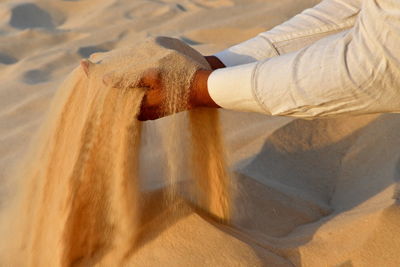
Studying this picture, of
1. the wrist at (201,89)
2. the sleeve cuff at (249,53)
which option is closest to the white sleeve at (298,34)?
the sleeve cuff at (249,53)

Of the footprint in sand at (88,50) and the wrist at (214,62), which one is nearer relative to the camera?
the wrist at (214,62)

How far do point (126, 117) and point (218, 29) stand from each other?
258cm

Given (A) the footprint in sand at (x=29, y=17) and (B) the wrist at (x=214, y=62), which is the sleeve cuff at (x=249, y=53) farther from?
(A) the footprint in sand at (x=29, y=17)

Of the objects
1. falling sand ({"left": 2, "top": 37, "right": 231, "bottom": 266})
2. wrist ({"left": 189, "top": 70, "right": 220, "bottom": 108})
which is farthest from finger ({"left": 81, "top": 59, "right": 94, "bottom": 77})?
wrist ({"left": 189, "top": 70, "right": 220, "bottom": 108})

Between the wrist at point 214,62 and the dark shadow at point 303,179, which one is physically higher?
the wrist at point 214,62

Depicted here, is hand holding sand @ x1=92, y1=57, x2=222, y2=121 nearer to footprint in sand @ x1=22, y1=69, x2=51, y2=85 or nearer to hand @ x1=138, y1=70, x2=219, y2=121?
hand @ x1=138, y1=70, x2=219, y2=121

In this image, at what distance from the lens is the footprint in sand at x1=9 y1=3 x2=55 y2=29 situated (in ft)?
14.8

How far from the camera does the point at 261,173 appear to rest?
6.59 feet

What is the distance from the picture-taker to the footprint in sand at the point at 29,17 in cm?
450

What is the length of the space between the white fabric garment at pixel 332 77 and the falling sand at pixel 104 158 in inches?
5.9

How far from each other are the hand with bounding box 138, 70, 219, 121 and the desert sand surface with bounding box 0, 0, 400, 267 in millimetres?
169

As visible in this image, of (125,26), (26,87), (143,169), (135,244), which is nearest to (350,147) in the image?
(143,169)

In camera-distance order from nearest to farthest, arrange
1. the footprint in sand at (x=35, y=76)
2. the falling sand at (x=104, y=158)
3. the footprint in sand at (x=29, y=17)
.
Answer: the falling sand at (x=104, y=158) → the footprint in sand at (x=35, y=76) → the footprint in sand at (x=29, y=17)

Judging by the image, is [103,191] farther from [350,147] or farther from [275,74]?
[350,147]
